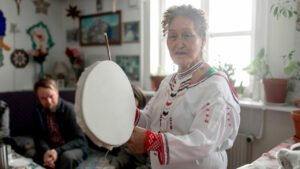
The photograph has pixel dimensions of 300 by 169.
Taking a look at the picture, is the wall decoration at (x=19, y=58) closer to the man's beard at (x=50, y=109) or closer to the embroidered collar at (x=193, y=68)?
the man's beard at (x=50, y=109)

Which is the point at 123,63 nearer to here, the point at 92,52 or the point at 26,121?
the point at 92,52

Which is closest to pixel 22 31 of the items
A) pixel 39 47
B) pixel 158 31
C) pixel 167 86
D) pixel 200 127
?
pixel 39 47

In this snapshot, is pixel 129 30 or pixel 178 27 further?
pixel 129 30

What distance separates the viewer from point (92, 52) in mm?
3725

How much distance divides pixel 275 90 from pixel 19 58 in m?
3.37

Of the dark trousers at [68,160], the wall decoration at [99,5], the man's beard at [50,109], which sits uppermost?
the wall decoration at [99,5]

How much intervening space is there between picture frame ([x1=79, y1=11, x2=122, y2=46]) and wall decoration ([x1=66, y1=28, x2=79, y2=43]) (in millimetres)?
149

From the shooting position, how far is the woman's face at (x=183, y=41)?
93cm

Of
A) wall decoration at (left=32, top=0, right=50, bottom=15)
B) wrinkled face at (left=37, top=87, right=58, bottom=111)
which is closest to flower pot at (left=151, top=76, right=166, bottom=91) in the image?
wrinkled face at (left=37, top=87, right=58, bottom=111)

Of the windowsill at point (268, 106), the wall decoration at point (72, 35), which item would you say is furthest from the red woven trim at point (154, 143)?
the wall decoration at point (72, 35)

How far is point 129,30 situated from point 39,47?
160 cm

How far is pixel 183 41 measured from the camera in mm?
926

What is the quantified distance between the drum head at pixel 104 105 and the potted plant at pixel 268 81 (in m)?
1.53

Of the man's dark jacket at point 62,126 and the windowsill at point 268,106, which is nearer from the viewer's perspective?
the windowsill at point 268,106
